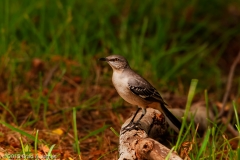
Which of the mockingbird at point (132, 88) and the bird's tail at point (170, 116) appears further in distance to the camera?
the bird's tail at point (170, 116)

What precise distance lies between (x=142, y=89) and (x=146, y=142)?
1.17 metres

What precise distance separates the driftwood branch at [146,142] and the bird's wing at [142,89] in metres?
0.21

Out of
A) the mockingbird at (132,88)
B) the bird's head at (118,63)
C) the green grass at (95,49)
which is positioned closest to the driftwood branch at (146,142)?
the mockingbird at (132,88)

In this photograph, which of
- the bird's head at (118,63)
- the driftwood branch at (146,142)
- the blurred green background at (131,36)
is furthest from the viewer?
the blurred green background at (131,36)

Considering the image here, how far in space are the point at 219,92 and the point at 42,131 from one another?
3342 mm

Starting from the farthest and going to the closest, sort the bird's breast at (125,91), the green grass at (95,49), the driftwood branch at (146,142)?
the green grass at (95,49)
the bird's breast at (125,91)
the driftwood branch at (146,142)

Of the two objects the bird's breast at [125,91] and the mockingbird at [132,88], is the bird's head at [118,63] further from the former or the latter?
the bird's breast at [125,91]

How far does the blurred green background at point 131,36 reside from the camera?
751 centimetres

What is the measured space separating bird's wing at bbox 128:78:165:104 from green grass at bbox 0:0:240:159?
742mm

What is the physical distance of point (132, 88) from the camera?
5000mm

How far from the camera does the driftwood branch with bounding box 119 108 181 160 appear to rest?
397cm

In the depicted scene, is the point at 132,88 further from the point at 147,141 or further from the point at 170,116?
the point at 147,141

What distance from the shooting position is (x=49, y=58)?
750 centimetres

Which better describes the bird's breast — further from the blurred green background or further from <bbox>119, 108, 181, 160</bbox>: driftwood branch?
the blurred green background
